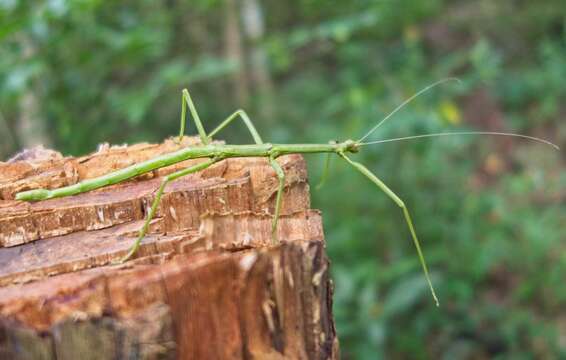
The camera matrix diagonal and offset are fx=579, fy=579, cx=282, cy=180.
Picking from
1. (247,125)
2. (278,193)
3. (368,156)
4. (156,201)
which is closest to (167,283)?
(156,201)

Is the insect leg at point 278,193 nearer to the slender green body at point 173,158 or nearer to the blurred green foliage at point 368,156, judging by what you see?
the slender green body at point 173,158

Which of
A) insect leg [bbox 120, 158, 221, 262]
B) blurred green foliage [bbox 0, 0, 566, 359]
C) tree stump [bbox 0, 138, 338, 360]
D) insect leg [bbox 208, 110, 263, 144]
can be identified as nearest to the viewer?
tree stump [bbox 0, 138, 338, 360]

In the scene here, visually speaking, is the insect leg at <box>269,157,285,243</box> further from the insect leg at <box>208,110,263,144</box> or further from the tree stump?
the insect leg at <box>208,110,263,144</box>

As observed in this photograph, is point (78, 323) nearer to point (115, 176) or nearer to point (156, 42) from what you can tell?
point (115, 176)

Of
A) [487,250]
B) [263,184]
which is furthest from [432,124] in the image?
[263,184]

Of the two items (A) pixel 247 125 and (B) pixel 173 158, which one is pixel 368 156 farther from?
(B) pixel 173 158

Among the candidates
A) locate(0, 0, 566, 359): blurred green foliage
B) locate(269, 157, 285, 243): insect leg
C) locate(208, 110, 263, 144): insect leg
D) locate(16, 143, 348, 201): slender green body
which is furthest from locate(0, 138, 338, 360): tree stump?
locate(0, 0, 566, 359): blurred green foliage

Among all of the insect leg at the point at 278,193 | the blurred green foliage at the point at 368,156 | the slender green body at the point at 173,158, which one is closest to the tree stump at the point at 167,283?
the insect leg at the point at 278,193
